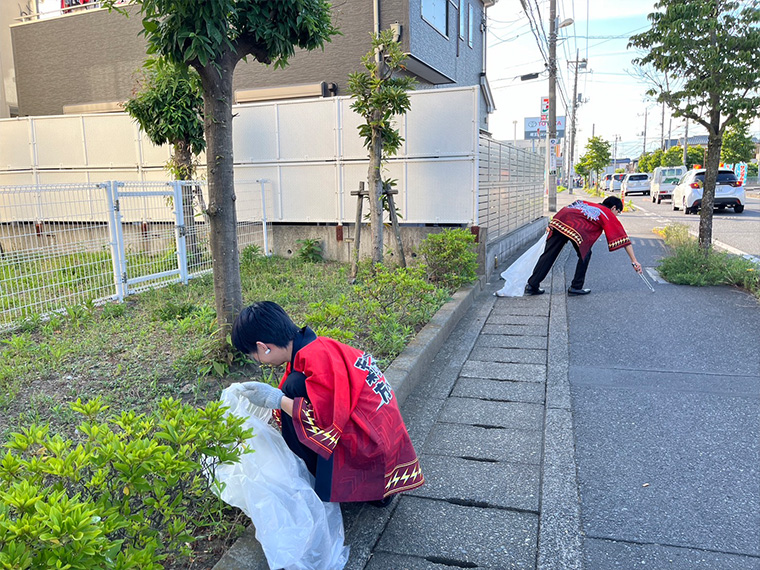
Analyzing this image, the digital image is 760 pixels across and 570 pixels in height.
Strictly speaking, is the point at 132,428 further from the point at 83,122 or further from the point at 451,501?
the point at 83,122

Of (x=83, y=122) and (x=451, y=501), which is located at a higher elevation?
(x=83, y=122)

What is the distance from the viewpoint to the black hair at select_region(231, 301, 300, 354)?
2.45 meters

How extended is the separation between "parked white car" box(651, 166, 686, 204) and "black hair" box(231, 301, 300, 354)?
31.7 metres

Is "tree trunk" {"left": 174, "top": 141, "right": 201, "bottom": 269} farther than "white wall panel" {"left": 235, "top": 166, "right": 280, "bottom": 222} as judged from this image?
No

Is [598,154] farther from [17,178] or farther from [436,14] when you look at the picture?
[17,178]

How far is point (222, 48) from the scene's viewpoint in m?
3.85

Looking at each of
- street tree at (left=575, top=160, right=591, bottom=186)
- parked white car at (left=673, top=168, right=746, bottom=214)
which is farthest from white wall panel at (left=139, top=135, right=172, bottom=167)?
street tree at (left=575, top=160, right=591, bottom=186)

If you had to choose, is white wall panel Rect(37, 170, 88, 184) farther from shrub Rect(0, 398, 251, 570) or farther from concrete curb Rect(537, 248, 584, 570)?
shrub Rect(0, 398, 251, 570)

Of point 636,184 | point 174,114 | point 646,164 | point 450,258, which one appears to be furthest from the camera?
point 646,164

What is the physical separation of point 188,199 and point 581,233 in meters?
5.48

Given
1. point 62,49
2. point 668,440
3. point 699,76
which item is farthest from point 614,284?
point 62,49

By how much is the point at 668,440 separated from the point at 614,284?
5.11 m

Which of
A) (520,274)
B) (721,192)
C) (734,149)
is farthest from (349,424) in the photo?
(734,149)

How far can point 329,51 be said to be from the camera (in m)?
12.6
